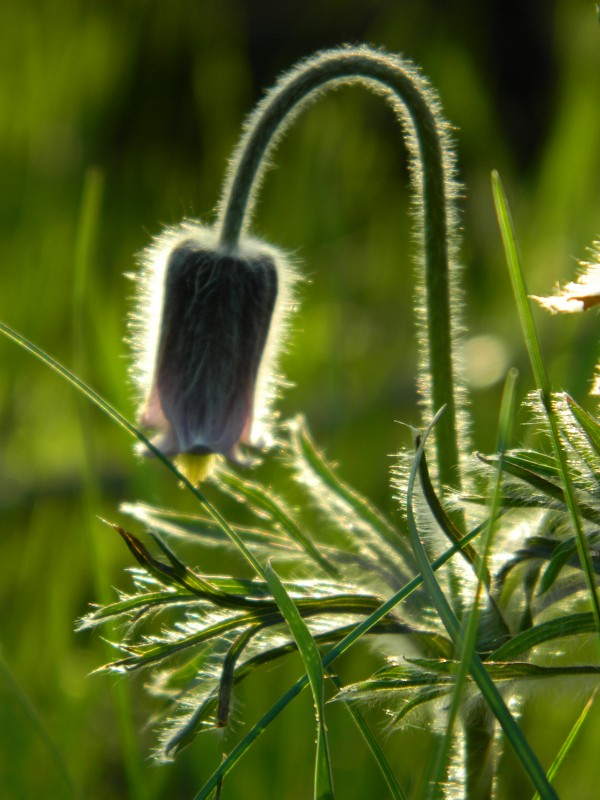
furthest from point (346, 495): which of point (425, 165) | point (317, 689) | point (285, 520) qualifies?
point (317, 689)

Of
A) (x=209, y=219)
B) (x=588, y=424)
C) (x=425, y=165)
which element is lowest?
(x=588, y=424)

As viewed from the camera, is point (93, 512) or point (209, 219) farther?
point (209, 219)

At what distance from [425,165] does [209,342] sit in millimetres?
358

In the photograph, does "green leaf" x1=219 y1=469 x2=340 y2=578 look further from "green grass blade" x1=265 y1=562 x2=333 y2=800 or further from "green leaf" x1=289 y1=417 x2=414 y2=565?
"green grass blade" x1=265 y1=562 x2=333 y2=800

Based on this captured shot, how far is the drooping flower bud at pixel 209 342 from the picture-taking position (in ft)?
4.24

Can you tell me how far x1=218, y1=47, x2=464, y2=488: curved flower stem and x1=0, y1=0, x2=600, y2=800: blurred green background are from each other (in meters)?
0.29

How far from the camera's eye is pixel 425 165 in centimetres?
114

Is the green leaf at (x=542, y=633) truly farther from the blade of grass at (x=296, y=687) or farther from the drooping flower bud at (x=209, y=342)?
the drooping flower bud at (x=209, y=342)

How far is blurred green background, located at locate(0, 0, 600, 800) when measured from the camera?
152 centimetres

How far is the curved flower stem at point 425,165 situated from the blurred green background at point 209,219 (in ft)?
0.96

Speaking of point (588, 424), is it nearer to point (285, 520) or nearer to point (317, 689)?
point (317, 689)

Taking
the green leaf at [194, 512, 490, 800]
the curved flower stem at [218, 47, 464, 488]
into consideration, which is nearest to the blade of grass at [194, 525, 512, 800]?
the green leaf at [194, 512, 490, 800]

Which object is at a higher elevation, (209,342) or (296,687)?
(209,342)

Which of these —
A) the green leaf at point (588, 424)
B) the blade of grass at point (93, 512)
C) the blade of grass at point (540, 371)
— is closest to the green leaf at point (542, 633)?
the blade of grass at point (540, 371)
